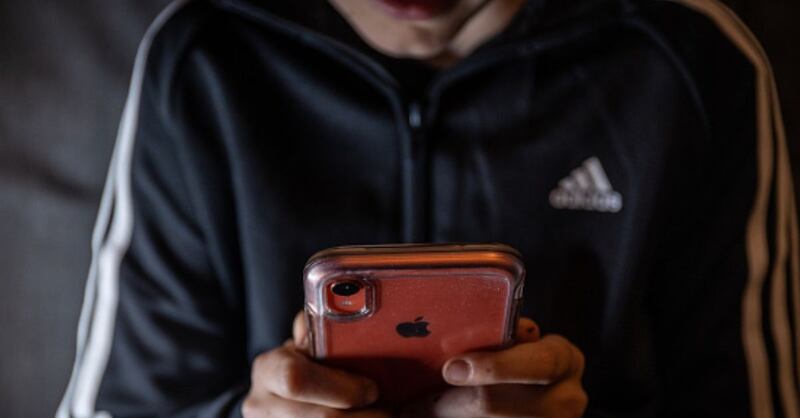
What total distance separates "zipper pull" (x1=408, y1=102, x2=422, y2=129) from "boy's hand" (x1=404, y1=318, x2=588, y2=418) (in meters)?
0.17

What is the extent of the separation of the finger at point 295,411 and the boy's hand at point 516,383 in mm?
30

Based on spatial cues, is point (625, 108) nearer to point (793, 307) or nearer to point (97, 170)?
point (793, 307)

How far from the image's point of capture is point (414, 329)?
38 cm

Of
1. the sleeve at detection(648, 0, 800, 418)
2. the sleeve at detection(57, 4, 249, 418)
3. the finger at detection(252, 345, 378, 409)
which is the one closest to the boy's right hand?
the finger at detection(252, 345, 378, 409)

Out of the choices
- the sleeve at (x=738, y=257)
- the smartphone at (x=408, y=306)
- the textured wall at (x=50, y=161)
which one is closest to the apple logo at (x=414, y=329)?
the smartphone at (x=408, y=306)

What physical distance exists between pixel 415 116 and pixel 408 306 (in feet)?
0.62

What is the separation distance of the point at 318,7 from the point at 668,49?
0.26 m

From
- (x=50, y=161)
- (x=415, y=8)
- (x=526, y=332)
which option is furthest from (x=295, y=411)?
(x=50, y=161)

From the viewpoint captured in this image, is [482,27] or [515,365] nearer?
[515,365]

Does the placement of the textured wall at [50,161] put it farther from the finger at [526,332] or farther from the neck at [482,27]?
the finger at [526,332]

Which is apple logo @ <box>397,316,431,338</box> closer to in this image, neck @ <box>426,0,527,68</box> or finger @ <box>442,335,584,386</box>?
finger @ <box>442,335,584,386</box>

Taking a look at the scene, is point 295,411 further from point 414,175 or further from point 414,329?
point 414,175

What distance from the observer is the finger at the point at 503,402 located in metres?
0.39

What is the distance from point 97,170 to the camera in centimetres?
66
